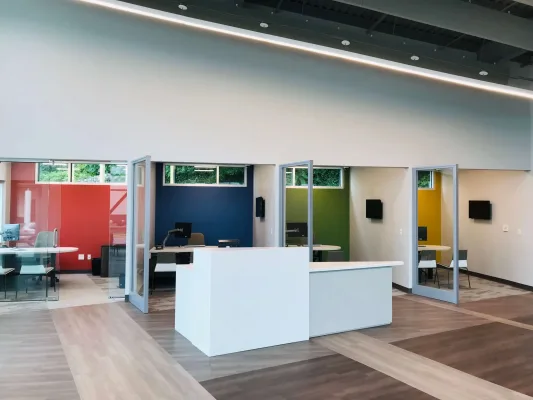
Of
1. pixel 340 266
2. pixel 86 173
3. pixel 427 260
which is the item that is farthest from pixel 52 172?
pixel 427 260

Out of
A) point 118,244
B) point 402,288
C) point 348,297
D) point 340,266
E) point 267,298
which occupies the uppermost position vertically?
point 118,244

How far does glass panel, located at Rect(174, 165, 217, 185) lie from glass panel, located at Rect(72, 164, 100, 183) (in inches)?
76.7

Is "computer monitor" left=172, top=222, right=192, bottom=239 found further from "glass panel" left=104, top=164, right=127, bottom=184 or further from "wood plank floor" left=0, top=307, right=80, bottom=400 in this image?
"wood plank floor" left=0, top=307, right=80, bottom=400

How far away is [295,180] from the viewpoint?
1100 cm

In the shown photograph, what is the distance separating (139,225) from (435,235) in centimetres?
750

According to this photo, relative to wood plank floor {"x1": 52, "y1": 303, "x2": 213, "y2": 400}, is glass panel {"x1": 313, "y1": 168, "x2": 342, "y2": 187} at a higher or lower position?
higher

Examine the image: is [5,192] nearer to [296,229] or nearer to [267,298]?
[296,229]

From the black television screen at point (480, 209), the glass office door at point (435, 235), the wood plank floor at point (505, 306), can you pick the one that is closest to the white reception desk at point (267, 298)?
the wood plank floor at point (505, 306)

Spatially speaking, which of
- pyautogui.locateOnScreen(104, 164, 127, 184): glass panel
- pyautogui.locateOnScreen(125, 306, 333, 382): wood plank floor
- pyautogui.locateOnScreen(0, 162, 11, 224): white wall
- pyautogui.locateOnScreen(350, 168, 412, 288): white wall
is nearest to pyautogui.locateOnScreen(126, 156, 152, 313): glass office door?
pyautogui.locateOnScreen(125, 306, 333, 382): wood plank floor

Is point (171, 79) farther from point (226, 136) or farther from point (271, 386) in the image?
point (271, 386)

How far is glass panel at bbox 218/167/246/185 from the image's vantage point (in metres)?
10.7

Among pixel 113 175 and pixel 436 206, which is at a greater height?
pixel 113 175

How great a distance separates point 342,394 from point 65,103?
5.80m

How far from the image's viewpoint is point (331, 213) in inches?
443
